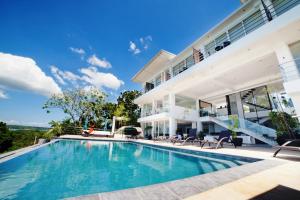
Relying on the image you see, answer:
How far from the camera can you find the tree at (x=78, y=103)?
26608mm

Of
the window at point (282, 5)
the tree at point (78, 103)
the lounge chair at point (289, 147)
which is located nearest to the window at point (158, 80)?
the tree at point (78, 103)

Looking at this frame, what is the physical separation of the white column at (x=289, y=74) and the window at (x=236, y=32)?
4140 millimetres

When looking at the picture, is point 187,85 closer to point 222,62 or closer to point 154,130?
point 222,62

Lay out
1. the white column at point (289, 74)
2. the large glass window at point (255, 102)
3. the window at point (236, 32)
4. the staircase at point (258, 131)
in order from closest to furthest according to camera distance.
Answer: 1. the white column at point (289, 74)
2. the staircase at point (258, 131)
3. the window at point (236, 32)
4. the large glass window at point (255, 102)

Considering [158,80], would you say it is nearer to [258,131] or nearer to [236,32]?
[236,32]

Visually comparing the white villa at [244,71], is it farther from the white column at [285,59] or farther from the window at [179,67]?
the window at [179,67]

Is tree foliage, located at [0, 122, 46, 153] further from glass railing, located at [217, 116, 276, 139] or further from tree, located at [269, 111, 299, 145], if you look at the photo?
tree, located at [269, 111, 299, 145]

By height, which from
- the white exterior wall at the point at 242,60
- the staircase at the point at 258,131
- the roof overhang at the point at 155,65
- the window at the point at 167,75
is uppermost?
the roof overhang at the point at 155,65

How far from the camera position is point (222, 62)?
970 centimetres

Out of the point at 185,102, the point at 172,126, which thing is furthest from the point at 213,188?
the point at 185,102

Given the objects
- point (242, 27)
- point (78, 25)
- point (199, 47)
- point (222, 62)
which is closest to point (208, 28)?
point (199, 47)

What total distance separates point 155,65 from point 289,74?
14466mm

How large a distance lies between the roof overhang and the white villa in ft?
0.39

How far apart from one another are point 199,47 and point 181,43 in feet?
10.4
